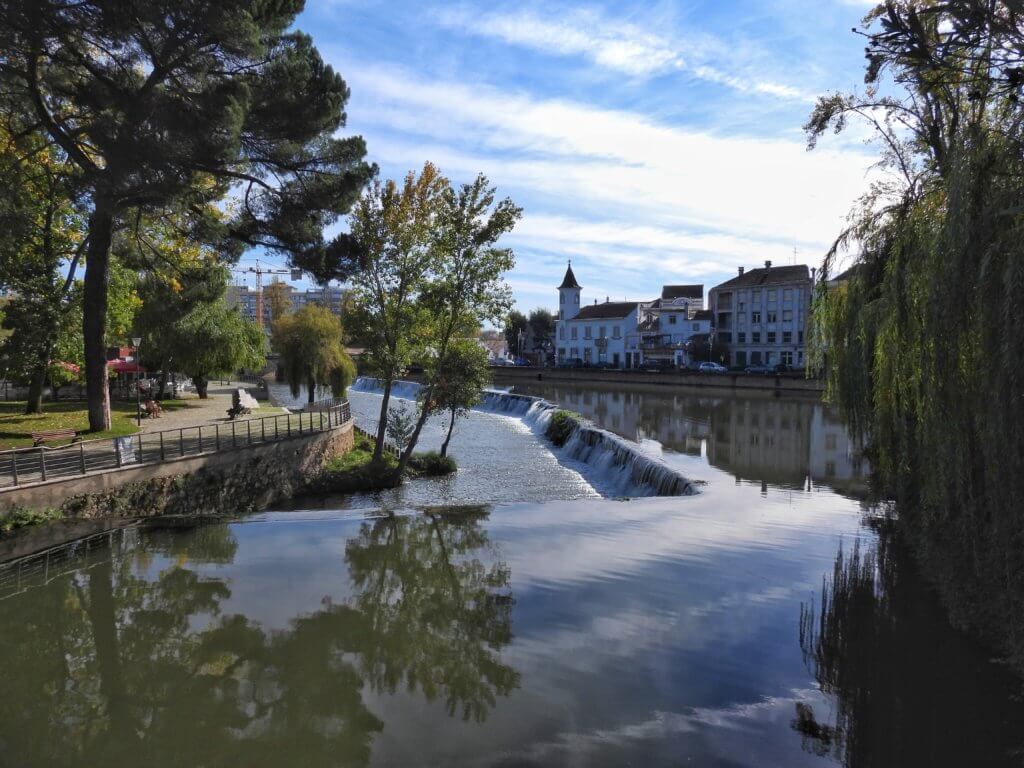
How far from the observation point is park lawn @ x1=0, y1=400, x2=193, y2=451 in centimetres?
1603

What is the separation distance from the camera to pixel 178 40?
13.1 meters

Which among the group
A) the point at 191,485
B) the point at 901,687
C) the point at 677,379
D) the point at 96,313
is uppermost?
the point at 96,313

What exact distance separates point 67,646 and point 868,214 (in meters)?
13.7

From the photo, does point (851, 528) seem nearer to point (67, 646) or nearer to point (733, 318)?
point (67, 646)

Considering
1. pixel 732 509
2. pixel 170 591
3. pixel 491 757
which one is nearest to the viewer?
pixel 491 757

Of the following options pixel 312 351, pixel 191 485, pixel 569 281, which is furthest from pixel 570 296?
pixel 191 485

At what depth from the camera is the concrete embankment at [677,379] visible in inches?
2004

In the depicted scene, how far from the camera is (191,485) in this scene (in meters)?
14.5

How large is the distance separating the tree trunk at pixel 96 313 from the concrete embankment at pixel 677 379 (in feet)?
114

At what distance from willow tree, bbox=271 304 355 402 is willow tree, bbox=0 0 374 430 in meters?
16.6

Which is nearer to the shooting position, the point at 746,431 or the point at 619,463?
the point at 619,463

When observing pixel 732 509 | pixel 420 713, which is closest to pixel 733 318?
pixel 732 509

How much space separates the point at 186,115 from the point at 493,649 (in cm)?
1135

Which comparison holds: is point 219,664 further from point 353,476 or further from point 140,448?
point 353,476
